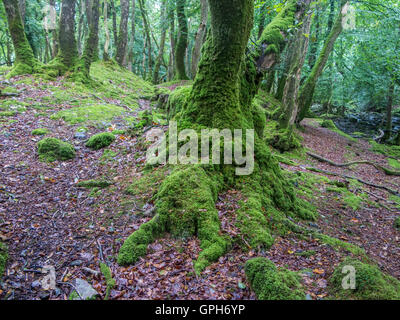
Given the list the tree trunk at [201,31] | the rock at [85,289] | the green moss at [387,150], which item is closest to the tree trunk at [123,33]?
the tree trunk at [201,31]

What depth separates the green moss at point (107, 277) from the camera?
Answer: 2.78m

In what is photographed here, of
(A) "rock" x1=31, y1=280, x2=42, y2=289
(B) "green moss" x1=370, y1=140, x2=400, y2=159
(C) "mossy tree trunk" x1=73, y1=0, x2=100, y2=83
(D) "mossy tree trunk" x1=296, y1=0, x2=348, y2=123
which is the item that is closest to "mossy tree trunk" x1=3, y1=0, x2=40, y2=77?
(C) "mossy tree trunk" x1=73, y1=0, x2=100, y2=83

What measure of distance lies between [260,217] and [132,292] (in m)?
2.15

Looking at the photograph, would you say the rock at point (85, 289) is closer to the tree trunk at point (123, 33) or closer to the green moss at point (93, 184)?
the green moss at point (93, 184)

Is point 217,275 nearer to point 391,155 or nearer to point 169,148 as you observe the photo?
point 169,148

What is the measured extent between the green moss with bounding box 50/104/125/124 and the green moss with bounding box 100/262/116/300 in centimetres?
642

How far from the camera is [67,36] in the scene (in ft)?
37.2

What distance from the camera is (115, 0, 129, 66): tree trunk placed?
17.0 meters

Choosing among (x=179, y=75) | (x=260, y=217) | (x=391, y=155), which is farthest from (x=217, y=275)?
(x=179, y=75)

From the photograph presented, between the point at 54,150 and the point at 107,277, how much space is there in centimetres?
448

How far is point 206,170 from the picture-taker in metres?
4.34

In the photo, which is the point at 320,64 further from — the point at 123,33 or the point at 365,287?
the point at 365,287

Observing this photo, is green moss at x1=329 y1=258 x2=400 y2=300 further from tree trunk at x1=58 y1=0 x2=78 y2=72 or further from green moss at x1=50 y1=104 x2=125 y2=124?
tree trunk at x1=58 y1=0 x2=78 y2=72

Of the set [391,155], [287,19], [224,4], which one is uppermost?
[287,19]
